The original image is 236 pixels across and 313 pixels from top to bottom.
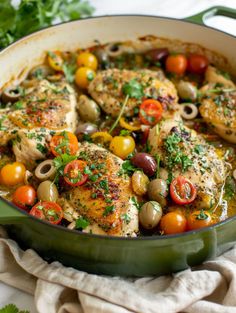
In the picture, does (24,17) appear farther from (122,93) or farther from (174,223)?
(174,223)

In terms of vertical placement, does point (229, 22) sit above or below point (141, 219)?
above

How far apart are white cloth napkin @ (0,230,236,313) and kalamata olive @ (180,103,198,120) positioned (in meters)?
1.24

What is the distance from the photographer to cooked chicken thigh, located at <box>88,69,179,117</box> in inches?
153

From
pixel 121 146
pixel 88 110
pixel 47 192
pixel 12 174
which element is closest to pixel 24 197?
pixel 47 192

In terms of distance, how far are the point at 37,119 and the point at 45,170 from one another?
411 mm

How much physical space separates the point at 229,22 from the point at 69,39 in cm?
159

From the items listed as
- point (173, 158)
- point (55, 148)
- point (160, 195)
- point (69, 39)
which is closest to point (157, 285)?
point (160, 195)

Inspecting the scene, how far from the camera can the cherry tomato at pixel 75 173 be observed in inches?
128

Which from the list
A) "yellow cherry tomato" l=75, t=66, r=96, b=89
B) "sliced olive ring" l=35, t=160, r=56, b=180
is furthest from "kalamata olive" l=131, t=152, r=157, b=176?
"yellow cherry tomato" l=75, t=66, r=96, b=89

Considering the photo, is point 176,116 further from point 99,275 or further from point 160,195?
point 99,275

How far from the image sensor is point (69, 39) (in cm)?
432

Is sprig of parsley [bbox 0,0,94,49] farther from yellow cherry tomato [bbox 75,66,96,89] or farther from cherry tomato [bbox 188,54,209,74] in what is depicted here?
cherry tomato [bbox 188,54,209,74]

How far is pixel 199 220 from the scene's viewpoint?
3.12 meters

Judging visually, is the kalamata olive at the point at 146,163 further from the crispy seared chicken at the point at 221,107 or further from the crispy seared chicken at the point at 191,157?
the crispy seared chicken at the point at 221,107
